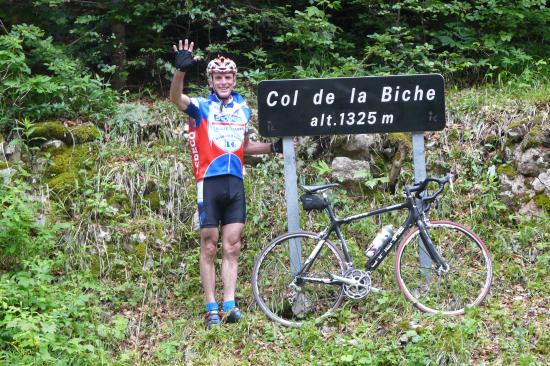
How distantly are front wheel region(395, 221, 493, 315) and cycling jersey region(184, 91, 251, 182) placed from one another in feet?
5.22

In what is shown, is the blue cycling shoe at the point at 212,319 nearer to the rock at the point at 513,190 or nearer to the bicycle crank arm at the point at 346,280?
the bicycle crank arm at the point at 346,280

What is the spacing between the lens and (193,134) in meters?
5.33

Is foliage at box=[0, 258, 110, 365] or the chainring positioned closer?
foliage at box=[0, 258, 110, 365]

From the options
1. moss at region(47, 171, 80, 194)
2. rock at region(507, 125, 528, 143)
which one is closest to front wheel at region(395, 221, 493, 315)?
rock at region(507, 125, 528, 143)

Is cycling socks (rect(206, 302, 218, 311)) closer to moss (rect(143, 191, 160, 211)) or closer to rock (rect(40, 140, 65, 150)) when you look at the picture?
moss (rect(143, 191, 160, 211))

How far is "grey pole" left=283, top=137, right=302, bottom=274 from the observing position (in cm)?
530

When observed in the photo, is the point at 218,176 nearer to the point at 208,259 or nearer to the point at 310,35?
the point at 208,259

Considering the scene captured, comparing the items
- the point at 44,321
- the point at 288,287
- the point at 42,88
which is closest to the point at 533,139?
the point at 288,287

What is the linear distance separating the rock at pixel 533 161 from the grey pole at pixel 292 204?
258 cm

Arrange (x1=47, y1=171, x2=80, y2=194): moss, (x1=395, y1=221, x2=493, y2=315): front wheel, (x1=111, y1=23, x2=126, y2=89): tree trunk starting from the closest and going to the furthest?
1. (x1=395, y1=221, x2=493, y2=315): front wheel
2. (x1=47, y1=171, x2=80, y2=194): moss
3. (x1=111, y1=23, x2=126, y2=89): tree trunk

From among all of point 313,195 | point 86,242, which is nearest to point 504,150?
point 313,195

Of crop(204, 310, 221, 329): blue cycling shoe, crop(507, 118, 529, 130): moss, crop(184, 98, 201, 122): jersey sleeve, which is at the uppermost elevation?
crop(184, 98, 201, 122): jersey sleeve

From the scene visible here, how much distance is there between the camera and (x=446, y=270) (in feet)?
16.7

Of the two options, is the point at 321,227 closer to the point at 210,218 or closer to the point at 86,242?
the point at 210,218
